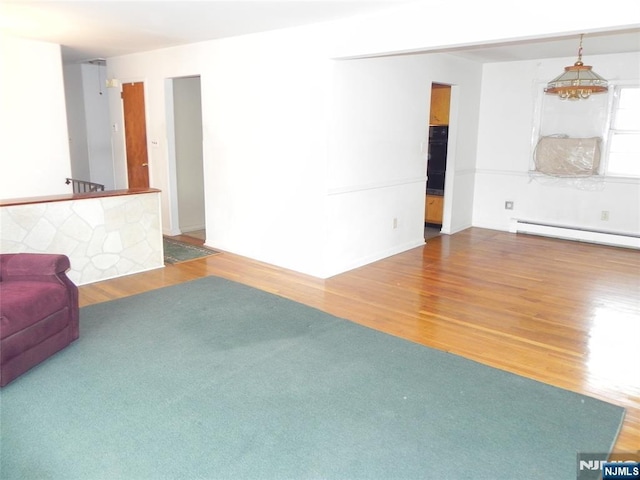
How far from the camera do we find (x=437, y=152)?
22.3 ft

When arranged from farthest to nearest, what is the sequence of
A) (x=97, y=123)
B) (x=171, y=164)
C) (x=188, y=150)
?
(x=97, y=123)
(x=188, y=150)
(x=171, y=164)

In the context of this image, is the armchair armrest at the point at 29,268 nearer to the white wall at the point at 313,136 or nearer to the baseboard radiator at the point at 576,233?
the white wall at the point at 313,136

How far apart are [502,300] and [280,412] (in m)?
2.49

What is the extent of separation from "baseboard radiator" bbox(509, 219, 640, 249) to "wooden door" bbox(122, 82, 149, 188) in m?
5.23

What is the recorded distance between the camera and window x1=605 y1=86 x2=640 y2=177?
5.97 metres

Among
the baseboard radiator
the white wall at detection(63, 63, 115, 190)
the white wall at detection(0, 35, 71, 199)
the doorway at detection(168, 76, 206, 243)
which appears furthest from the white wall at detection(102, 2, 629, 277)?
the white wall at detection(63, 63, 115, 190)

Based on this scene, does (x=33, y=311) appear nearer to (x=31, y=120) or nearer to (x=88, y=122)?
(x=31, y=120)

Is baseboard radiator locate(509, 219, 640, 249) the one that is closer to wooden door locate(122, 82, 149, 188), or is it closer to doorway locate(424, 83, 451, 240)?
doorway locate(424, 83, 451, 240)

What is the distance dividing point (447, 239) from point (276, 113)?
297 centimetres

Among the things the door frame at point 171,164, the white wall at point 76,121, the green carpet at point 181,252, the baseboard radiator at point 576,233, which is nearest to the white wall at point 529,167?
the baseboard radiator at point 576,233

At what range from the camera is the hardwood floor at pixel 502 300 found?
3.04m

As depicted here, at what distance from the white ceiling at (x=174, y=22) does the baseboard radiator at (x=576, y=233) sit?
7.23 ft

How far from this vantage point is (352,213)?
192 inches

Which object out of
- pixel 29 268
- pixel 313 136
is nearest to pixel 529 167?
pixel 313 136
